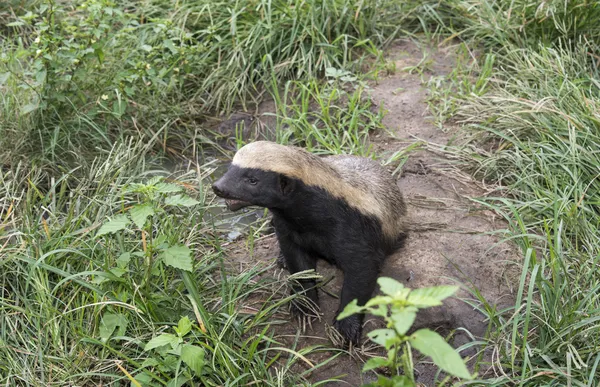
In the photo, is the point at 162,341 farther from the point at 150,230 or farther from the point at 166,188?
the point at 166,188

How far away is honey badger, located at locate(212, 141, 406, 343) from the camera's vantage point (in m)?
3.99

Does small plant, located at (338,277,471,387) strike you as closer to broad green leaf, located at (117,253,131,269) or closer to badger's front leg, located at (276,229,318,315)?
badger's front leg, located at (276,229,318,315)

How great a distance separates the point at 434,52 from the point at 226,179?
3.87 metres

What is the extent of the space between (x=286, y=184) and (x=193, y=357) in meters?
1.05

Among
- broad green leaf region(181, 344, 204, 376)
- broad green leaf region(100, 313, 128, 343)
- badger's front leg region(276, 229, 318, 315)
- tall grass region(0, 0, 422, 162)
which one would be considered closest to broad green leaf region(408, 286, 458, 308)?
broad green leaf region(181, 344, 204, 376)

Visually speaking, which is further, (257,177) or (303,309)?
(303,309)

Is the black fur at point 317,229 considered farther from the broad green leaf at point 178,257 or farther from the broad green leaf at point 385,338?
the broad green leaf at point 385,338

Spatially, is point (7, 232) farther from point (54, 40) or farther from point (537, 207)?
point (537, 207)

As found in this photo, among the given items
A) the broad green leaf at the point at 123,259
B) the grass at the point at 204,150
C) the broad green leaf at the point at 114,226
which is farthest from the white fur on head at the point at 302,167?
the broad green leaf at the point at 123,259

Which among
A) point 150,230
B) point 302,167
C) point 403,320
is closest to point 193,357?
point 150,230

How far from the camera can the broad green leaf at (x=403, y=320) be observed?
2.45 m

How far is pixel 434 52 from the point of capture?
7.19m

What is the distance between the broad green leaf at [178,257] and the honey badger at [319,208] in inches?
14.2

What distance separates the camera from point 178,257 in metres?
4.04
